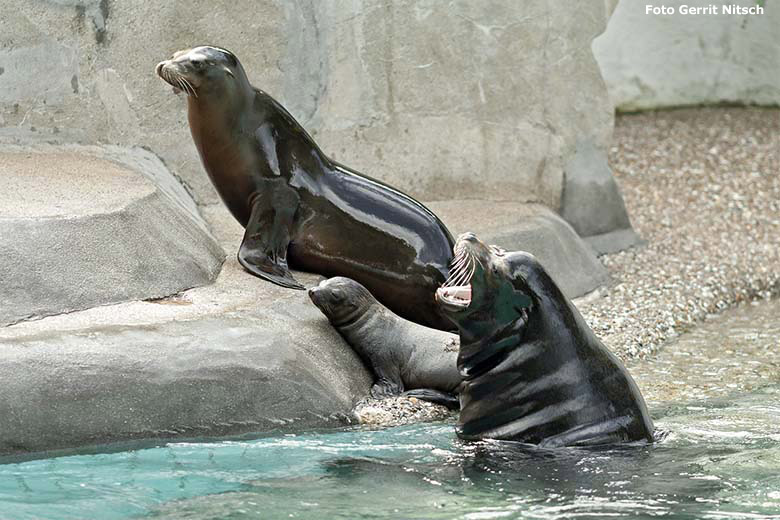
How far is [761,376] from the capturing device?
6.04 meters

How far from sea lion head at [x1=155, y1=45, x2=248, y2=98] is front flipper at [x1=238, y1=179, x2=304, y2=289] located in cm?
51

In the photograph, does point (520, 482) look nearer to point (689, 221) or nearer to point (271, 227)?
point (271, 227)

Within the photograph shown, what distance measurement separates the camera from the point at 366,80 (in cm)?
775

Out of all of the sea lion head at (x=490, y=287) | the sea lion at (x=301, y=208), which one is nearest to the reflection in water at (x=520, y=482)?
the sea lion head at (x=490, y=287)

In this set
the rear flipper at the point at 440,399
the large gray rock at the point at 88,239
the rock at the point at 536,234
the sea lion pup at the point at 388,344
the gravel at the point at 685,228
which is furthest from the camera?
the rock at the point at 536,234

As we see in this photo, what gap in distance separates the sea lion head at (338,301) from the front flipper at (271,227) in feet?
1.22

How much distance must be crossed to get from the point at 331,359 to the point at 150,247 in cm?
99

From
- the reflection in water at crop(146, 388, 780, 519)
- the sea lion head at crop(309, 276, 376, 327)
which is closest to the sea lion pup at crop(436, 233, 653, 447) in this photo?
the reflection in water at crop(146, 388, 780, 519)

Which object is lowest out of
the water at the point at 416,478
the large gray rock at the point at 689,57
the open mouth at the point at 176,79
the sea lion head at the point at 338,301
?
the water at the point at 416,478

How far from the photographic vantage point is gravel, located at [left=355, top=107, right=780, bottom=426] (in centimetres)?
687

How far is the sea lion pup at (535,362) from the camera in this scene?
4582 millimetres

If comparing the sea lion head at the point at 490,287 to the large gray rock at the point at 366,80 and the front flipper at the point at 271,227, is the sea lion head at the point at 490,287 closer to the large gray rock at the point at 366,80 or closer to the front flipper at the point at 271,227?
the front flipper at the point at 271,227

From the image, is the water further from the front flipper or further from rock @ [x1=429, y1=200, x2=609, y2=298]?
rock @ [x1=429, y1=200, x2=609, y2=298]

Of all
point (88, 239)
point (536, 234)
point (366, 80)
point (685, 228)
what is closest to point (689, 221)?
point (685, 228)
